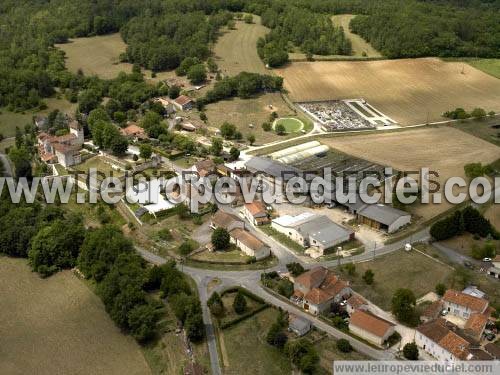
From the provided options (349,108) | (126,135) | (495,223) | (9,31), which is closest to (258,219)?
(495,223)

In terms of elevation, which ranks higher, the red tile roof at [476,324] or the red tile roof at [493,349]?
the red tile roof at [476,324]

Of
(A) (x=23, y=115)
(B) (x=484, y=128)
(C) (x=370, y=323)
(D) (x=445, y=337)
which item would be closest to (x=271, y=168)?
(C) (x=370, y=323)

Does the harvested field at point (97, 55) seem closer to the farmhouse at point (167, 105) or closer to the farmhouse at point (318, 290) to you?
the farmhouse at point (167, 105)

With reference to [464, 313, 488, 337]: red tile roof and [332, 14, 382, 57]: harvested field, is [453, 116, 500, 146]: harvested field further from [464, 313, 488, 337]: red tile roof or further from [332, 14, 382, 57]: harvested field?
[464, 313, 488, 337]: red tile roof

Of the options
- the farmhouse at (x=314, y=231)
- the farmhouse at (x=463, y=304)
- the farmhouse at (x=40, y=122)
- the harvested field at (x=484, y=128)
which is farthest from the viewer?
the farmhouse at (x=40, y=122)

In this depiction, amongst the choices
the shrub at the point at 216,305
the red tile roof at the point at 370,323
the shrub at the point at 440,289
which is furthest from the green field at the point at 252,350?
the shrub at the point at 440,289

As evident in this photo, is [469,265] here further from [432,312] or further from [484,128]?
[484,128]

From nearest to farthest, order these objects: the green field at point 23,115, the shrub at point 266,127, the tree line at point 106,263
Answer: the tree line at point 106,263, the shrub at point 266,127, the green field at point 23,115
